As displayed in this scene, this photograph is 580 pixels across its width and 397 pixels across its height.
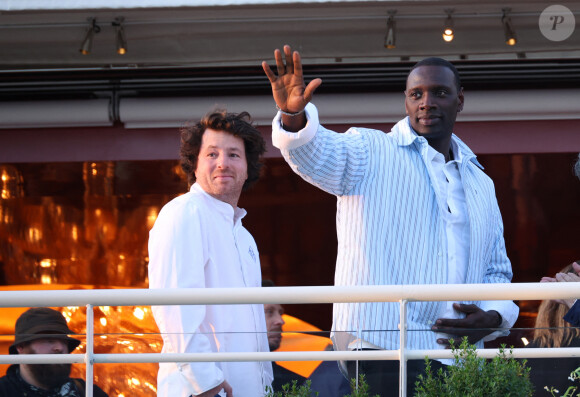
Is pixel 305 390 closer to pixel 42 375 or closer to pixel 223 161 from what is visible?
pixel 42 375

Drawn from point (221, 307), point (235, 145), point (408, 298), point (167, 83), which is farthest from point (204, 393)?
point (167, 83)

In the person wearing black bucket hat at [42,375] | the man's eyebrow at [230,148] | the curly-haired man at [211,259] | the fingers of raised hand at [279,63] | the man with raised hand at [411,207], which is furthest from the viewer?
the man's eyebrow at [230,148]

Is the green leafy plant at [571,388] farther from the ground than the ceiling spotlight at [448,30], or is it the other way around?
the ceiling spotlight at [448,30]

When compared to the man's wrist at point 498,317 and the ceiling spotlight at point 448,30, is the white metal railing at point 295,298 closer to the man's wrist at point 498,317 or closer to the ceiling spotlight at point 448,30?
the man's wrist at point 498,317

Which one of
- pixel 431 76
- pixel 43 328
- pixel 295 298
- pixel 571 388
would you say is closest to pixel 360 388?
pixel 295 298

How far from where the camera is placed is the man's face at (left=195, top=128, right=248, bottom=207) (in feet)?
10.3

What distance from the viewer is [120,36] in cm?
490

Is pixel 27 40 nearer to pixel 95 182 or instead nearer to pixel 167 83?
pixel 167 83

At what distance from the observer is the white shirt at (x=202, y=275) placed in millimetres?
2240

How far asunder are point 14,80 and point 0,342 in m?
3.67

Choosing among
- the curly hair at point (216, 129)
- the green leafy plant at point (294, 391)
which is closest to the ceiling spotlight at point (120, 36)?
the curly hair at point (216, 129)

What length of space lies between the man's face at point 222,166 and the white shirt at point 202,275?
0.14 feet

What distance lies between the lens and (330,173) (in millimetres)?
2752

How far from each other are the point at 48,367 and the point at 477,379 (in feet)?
3.24
